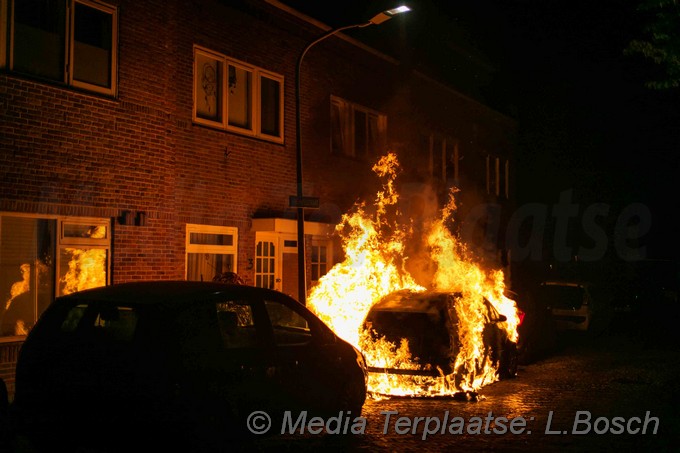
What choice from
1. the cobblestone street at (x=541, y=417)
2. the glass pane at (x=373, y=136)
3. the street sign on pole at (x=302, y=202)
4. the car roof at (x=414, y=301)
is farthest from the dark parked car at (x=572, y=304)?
the car roof at (x=414, y=301)

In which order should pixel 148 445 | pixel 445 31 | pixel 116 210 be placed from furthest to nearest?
pixel 445 31
pixel 116 210
pixel 148 445

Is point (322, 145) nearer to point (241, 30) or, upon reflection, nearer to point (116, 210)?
point (241, 30)

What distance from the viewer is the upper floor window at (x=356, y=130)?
18250mm

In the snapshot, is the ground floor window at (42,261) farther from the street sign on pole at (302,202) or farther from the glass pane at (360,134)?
the glass pane at (360,134)

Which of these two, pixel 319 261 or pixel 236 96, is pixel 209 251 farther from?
pixel 319 261

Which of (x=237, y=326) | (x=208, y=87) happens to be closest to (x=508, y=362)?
(x=237, y=326)

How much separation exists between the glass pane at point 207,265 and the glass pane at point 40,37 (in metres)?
4.09

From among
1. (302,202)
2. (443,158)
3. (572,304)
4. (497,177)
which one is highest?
(443,158)

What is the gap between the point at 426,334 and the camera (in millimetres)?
10594

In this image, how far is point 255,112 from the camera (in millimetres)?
15477

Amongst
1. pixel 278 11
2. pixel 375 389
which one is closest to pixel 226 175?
pixel 278 11

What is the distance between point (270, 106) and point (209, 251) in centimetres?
366

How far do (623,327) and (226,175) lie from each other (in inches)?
513

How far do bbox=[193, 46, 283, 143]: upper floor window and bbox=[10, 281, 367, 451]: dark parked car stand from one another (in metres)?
7.45
